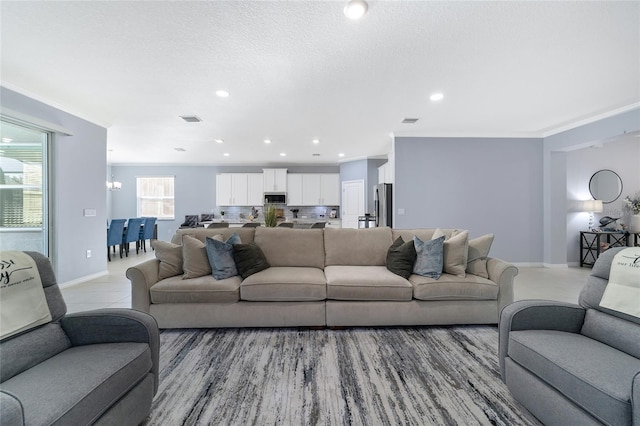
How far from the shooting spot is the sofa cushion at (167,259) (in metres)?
2.63

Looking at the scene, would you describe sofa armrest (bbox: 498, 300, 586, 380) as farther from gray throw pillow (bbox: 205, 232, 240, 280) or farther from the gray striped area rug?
gray throw pillow (bbox: 205, 232, 240, 280)

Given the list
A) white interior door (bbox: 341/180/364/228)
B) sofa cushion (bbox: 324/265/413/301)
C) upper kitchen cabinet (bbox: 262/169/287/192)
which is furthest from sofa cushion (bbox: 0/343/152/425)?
upper kitchen cabinet (bbox: 262/169/287/192)

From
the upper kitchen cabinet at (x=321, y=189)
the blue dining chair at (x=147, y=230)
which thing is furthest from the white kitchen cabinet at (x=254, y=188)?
the blue dining chair at (x=147, y=230)

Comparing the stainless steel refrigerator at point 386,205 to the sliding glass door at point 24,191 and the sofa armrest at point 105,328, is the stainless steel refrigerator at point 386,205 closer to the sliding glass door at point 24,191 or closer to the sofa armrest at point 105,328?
the sofa armrest at point 105,328

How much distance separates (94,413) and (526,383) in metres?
2.09

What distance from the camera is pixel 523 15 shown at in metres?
1.98

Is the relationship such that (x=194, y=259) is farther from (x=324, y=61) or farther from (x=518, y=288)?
(x=518, y=288)

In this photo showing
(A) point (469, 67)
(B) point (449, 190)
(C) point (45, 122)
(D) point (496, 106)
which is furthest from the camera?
(B) point (449, 190)

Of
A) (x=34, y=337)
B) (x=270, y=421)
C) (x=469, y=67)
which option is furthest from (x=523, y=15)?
(x=34, y=337)

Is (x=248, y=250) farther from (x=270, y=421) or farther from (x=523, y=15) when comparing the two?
(x=523, y=15)

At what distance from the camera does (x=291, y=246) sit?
3.06 meters

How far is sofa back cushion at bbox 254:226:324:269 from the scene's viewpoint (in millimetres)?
3010

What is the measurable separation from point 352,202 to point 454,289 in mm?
5440

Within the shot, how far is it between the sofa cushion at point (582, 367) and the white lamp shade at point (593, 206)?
5.20 m
